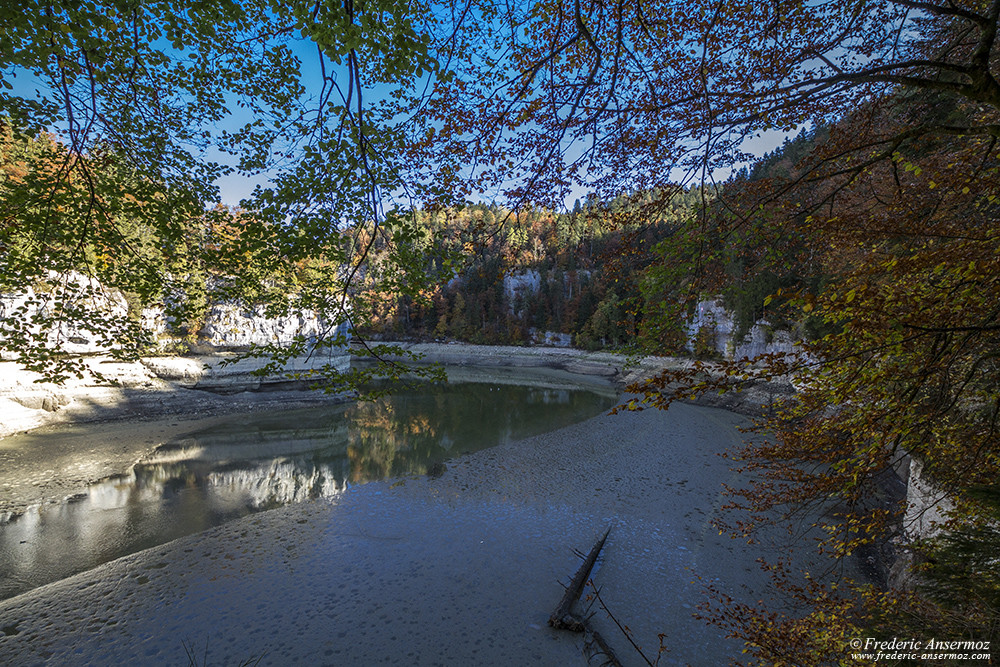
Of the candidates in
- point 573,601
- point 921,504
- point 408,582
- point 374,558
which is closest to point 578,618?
point 573,601

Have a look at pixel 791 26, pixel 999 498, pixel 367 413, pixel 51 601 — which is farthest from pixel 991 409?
pixel 367 413

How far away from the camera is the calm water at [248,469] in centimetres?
737

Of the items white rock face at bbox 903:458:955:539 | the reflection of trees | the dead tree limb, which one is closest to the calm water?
the reflection of trees

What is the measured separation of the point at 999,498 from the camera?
2.16 m

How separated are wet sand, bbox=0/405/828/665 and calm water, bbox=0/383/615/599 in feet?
3.01

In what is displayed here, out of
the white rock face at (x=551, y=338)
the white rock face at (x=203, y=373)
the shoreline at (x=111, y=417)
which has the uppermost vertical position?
the white rock face at (x=551, y=338)

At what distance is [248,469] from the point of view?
453 inches

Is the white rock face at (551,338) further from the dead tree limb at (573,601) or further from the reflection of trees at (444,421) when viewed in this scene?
the dead tree limb at (573,601)

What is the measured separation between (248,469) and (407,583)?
803 cm

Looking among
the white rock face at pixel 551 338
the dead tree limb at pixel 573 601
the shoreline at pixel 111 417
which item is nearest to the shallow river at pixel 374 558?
the dead tree limb at pixel 573 601

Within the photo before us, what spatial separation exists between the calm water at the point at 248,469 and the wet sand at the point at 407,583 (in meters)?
0.92

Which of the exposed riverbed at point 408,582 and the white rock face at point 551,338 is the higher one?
the white rock face at point 551,338

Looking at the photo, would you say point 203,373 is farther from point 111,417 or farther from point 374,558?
point 374,558

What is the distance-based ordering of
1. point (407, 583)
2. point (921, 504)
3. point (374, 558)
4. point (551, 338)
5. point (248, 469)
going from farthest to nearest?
1. point (551, 338)
2. point (248, 469)
3. point (374, 558)
4. point (407, 583)
5. point (921, 504)
